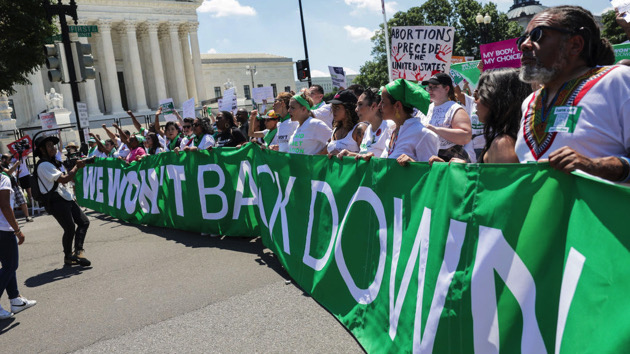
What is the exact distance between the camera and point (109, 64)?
51.3m

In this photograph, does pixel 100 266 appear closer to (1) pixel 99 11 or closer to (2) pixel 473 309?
(2) pixel 473 309

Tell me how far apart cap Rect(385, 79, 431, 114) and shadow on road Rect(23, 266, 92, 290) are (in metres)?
5.42

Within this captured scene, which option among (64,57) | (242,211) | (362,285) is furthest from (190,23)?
(362,285)

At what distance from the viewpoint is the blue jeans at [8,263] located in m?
5.72

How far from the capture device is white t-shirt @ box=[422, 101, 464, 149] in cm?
509

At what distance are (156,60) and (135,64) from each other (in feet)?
7.94

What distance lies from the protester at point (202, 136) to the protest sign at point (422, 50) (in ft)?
11.1

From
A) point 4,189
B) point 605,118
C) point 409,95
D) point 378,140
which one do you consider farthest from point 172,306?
point 605,118

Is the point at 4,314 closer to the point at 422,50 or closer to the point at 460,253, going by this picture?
the point at 460,253

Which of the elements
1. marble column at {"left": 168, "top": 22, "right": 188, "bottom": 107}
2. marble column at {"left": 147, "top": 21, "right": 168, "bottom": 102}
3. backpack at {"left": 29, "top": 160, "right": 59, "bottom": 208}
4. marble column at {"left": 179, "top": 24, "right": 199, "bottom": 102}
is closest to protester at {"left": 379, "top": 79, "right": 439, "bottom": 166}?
backpack at {"left": 29, "top": 160, "right": 59, "bottom": 208}

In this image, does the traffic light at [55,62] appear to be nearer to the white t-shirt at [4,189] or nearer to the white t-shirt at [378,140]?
the white t-shirt at [4,189]

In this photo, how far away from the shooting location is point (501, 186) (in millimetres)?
2576

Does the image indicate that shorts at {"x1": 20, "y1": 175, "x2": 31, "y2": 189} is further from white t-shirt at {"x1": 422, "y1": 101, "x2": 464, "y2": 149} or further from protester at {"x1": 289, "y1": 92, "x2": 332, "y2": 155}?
white t-shirt at {"x1": 422, "y1": 101, "x2": 464, "y2": 149}

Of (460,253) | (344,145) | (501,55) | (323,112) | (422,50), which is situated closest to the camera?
(460,253)
